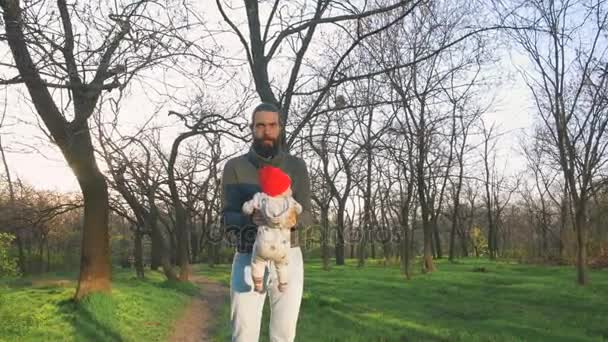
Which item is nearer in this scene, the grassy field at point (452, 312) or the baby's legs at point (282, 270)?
the baby's legs at point (282, 270)

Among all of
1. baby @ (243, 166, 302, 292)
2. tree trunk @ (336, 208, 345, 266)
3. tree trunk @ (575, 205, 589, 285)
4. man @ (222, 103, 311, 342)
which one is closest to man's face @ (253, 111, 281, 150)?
man @ (222, 103, 311, 342)

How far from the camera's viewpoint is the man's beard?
3115 mm

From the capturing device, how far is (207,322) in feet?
36.7

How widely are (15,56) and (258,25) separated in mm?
4403

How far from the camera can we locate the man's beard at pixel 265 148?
10.2 ft

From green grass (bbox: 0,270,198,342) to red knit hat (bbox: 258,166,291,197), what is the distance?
20.5 ft

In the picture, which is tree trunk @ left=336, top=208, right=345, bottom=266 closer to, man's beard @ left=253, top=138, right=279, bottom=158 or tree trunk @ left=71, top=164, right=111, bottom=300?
tree trunk @ left=71, top=164, right=111, bottom=300

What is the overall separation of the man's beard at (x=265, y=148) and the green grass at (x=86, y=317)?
6.11 meters

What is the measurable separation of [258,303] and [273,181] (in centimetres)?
72

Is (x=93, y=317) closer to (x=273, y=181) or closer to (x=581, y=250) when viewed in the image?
(x=273, y=181)

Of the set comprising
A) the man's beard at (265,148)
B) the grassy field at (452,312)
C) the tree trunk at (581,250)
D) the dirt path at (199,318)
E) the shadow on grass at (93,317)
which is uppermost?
the man's beard at (265,148)

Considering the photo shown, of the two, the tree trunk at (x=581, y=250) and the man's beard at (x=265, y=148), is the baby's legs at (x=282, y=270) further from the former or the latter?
the tree trunk at (x=581, y=250)

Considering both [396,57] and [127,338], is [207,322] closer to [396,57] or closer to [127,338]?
[127,338]

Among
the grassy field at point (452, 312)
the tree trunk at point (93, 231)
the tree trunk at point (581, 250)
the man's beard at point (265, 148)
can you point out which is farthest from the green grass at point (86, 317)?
the tree trunk at point (581, 250)
